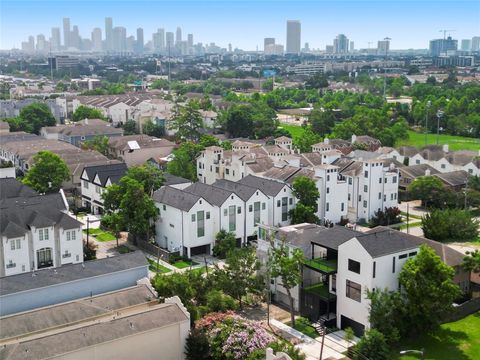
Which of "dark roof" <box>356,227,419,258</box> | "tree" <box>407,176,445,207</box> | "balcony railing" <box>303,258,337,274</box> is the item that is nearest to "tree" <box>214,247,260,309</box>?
"balcony railing" <box>303,258,337,274</box>

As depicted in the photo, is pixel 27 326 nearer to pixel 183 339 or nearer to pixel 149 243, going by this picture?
pixel 183 339

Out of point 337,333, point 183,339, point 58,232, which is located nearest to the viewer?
point 183,339

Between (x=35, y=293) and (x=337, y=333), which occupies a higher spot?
(x=35, y=293)

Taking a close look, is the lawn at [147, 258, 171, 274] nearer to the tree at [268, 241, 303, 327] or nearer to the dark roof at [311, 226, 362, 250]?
the tree at [268, 241, 303, 327]

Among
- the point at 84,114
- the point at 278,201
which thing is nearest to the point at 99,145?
the point at 84,114

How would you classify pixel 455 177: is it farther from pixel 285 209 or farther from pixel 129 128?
pixel 129 128

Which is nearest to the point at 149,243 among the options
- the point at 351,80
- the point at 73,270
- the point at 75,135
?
the point at 73,270

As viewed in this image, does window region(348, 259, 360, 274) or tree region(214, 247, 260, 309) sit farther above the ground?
window region(348, 259, 360, 274)
